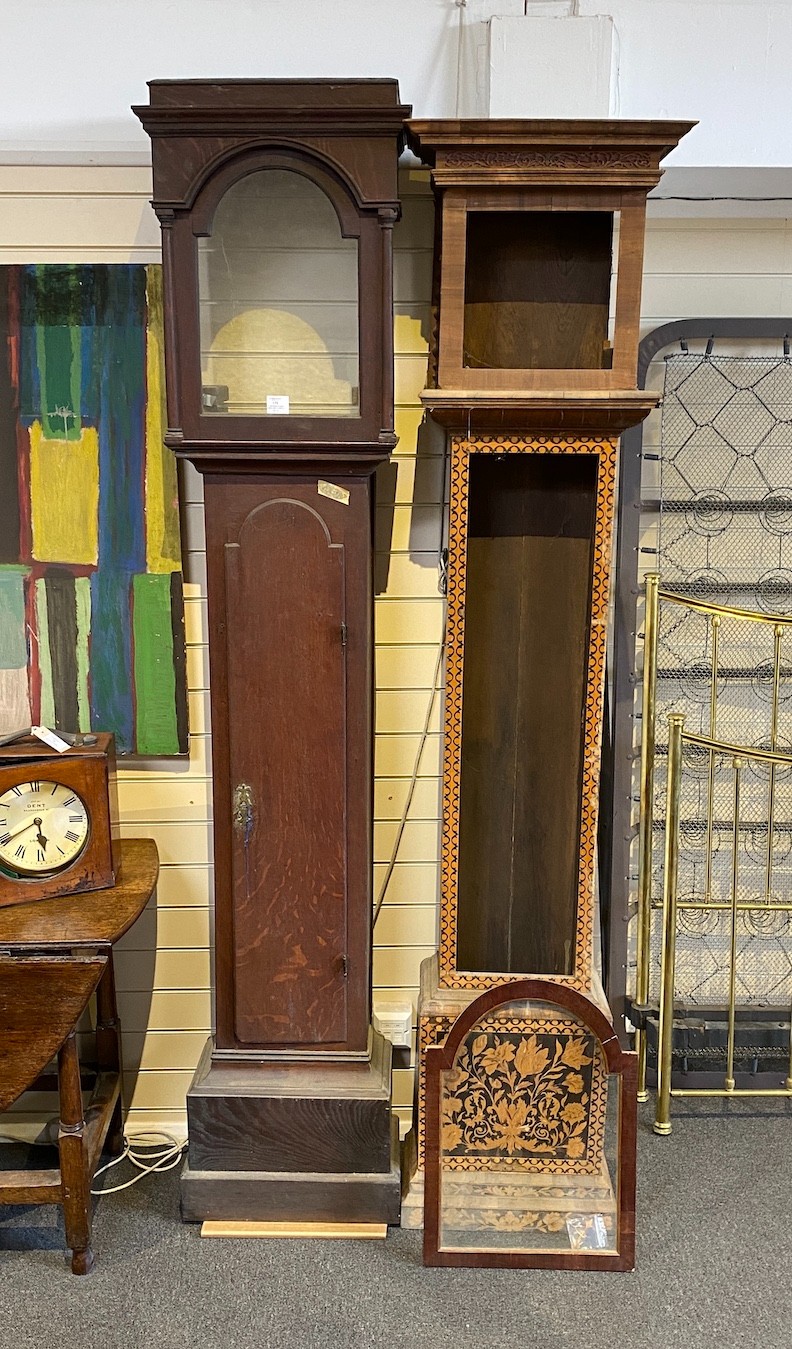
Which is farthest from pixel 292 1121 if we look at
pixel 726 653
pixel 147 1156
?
pixel 726 653

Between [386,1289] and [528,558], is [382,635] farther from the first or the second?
[386,1289]

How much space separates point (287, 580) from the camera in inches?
77.1

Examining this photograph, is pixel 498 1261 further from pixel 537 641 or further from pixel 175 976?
pixel 537 641

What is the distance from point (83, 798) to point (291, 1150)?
2.78ft

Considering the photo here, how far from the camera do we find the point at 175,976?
2.38m

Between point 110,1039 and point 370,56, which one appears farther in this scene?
point 110,1039

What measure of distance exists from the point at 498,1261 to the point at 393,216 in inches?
78.1

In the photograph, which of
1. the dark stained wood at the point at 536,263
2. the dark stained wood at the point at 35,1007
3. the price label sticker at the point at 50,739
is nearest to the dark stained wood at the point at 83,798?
the price label sticker at the point at 50,739

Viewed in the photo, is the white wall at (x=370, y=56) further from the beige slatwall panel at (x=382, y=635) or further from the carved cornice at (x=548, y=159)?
the carved cornice at (x=548, y=159)

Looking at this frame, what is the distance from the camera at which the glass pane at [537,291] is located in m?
1.98

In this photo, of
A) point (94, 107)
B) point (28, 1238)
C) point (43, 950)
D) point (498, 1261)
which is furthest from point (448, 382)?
point (28, 1238)

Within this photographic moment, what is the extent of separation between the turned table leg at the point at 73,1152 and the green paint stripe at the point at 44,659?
0.70 m

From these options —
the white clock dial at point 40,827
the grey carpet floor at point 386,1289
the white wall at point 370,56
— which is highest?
the white wall at point 370,56

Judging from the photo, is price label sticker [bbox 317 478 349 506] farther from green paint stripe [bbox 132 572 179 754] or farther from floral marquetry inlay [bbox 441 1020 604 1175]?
floral marquetry inlay [bbox 441 1020 604 1175]
